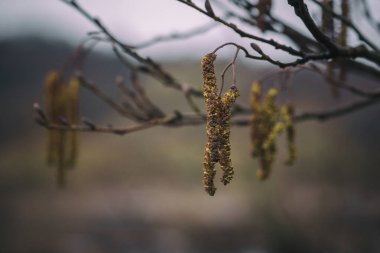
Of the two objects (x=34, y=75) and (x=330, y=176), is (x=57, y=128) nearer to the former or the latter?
(x=330, y=176)

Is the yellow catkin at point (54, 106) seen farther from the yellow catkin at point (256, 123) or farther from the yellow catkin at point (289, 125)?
the yellow catkin at point (289, 125)

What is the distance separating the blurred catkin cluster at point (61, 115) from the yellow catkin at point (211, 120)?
41.6 inches

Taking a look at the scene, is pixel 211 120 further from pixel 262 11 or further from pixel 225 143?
pixel 262 11

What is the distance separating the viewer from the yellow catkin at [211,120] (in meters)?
1.06

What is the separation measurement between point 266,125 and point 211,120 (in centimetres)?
83

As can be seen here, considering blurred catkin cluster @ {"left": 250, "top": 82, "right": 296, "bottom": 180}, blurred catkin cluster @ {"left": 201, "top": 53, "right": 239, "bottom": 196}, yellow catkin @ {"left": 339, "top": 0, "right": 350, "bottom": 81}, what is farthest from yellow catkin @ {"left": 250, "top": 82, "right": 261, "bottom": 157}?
blurred catkin cluster @ {"left": 201, "top": 53, "right": 239, "bottom": 196}

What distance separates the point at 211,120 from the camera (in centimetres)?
107

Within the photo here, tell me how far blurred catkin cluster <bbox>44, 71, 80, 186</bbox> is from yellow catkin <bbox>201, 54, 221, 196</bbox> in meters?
1.06

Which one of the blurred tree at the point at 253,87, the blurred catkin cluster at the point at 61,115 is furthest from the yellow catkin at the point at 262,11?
the blurred catkin cluster at the point at 61,115

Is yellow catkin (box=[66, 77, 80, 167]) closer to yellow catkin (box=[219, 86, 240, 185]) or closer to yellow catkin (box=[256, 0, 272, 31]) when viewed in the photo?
yellow catkin (box=[256, 0, 272, 31])

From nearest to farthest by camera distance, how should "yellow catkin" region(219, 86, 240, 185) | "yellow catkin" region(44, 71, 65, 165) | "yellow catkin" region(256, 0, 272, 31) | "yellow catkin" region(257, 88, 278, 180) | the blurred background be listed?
"yellow catkin" region(219, 86, 240, 185) < "yellow catkin" region(256, 0, 272, 31) < "yellow catkin" region(257, 88, 278, 180) < "yellow catkin" region(44, 71, 65, 165) < the blurred background

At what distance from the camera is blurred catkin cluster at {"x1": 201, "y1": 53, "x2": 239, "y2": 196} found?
106 cm

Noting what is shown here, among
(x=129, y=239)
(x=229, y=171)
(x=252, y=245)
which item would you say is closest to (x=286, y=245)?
(x=252, y=245)

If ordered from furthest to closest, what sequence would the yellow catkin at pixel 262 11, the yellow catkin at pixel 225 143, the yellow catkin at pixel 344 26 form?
the yellow catkin at pixel 344 26, the yellow catkin at pixel 262 11, the yellow catkin at pixel 225 143
